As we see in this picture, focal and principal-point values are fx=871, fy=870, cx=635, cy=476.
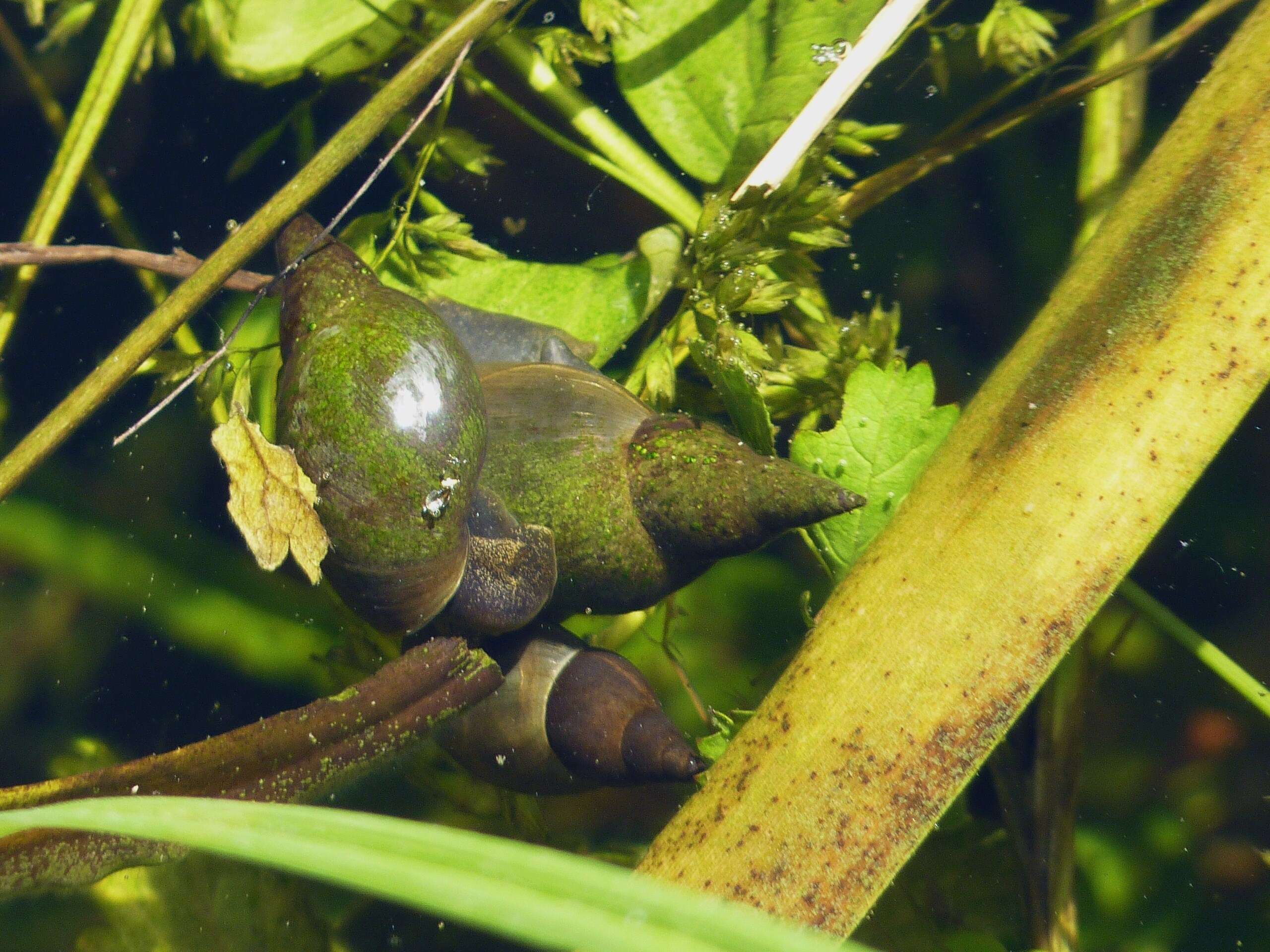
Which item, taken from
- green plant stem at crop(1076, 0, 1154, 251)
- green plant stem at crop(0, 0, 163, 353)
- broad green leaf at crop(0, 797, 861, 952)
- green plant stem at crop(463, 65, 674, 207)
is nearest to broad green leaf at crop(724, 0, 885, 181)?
green plant stem at crop(463, 65, 674, 207)

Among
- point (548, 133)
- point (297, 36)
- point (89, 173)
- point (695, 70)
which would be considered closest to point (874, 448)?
point (695, 70)

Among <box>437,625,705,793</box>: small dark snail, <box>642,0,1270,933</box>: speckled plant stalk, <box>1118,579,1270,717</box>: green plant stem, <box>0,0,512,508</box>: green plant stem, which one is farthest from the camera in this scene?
<box>1118,579,1270,717</box>: green plant stem

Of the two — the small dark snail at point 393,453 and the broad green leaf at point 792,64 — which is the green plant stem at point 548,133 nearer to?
the broad green leaf at point 792,64

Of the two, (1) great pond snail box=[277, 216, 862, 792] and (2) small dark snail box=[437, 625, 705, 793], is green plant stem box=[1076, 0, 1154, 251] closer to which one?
(1) great pond snail box=[277, 216, 862, 792]

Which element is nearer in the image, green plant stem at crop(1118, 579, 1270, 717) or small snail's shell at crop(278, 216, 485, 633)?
small snail's shell at crop(278, 216, 485, 633)

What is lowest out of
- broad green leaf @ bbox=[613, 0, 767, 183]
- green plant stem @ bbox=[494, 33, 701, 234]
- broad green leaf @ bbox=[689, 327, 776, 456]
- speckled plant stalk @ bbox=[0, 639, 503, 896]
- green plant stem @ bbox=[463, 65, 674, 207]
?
speckled plant stalk @ bbox=[0, 639, 503, 896]

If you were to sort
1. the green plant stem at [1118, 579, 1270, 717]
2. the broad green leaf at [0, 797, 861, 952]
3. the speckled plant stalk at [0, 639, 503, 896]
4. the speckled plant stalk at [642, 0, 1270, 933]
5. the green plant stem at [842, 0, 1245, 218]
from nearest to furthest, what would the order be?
the broad green leaf at [0, 797, 861, 952]
the speckled plant stalk at [642, 0, 1270, 933]
the speckled plant stalk at [0, 639, 503, 896]
the green plant stem at [1118, 579, 1270, 717]
the green plant stem at [842, 0, 1245, 218]

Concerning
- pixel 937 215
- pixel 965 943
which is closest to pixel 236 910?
pixel 965 943

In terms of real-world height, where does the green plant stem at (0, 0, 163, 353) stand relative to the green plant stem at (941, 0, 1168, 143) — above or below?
below
